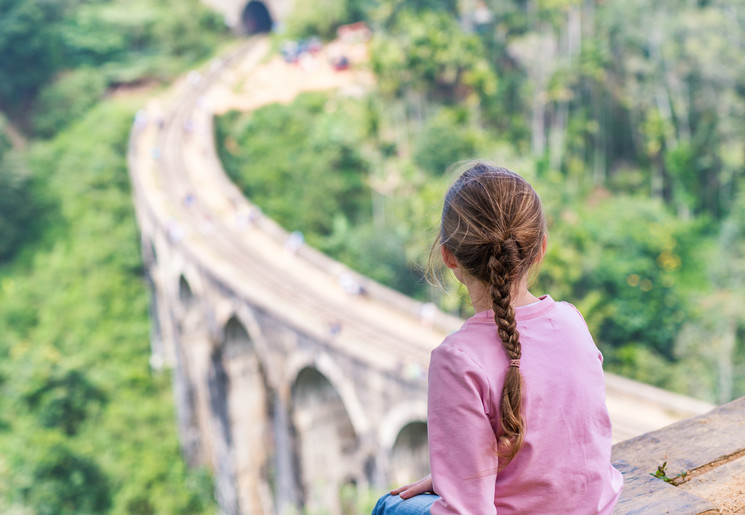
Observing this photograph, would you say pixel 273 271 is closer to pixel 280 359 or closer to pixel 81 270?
pixel 280 359

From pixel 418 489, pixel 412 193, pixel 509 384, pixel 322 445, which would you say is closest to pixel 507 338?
pixel 509 384

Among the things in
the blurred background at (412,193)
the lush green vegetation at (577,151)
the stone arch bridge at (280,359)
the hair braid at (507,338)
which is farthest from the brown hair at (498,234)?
the blurred background at (412,193)

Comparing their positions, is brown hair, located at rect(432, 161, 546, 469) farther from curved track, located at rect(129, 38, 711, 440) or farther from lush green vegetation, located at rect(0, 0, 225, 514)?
lush green vegetation, located at rect(0, 0, 225, 514)

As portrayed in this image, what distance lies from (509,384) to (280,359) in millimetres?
19718

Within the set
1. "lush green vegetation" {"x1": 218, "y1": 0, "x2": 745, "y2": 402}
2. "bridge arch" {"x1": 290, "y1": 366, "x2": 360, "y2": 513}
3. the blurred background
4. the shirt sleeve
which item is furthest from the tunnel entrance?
the shirt sleeve

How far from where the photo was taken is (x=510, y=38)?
3919cm

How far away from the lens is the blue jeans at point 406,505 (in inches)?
131

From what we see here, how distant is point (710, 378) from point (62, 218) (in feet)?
111

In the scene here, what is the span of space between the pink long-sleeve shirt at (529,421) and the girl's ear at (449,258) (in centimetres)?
26

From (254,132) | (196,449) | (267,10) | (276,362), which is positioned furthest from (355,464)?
(267,10)

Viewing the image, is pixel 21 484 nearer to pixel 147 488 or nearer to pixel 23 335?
pixel 147 488

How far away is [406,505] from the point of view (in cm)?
340

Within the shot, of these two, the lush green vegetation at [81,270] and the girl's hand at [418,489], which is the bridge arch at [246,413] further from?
the girl's hand at [418,489]

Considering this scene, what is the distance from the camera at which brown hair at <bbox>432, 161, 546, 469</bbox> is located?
3.04 metres
